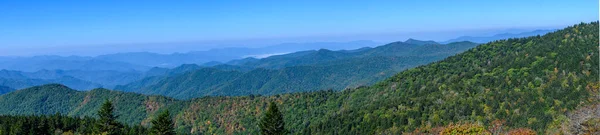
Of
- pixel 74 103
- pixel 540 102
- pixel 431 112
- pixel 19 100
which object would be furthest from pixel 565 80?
pixel 19 100

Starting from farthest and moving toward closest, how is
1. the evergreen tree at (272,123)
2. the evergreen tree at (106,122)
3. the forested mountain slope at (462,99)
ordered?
1. the forested mountain slope at (462,99)
2. the evergreen tree at (106,122)
3. the evergreen tree at (272,123)

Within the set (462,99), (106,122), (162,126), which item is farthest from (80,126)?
(462,99)

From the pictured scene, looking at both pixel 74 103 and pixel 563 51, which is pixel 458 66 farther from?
pixel 74 103

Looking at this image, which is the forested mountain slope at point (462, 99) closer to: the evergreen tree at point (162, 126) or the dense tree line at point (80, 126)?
the evergreen tree at point (162, 126)

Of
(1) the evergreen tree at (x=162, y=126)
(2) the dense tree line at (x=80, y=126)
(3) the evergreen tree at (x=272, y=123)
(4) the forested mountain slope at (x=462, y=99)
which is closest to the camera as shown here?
(3) the evergreen tree at (x=272, y=123)

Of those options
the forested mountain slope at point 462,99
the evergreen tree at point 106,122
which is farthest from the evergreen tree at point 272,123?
the forested mountain slope at point 462,99

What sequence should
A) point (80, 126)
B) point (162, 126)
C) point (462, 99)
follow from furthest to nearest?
point (80, 126)
point (462, 99)
point (162, 126)

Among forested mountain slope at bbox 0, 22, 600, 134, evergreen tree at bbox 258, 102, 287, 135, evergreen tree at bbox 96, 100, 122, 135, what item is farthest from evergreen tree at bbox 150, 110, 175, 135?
forested mountain slope at bbox 0, 22, 600, 134

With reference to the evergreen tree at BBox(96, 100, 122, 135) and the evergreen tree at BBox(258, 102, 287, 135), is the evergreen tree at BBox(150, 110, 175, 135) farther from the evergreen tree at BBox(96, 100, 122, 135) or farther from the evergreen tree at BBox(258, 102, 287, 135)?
the evergreen tree at BBox(258, 102, 287, 135)

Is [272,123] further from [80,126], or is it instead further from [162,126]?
[80,126]
